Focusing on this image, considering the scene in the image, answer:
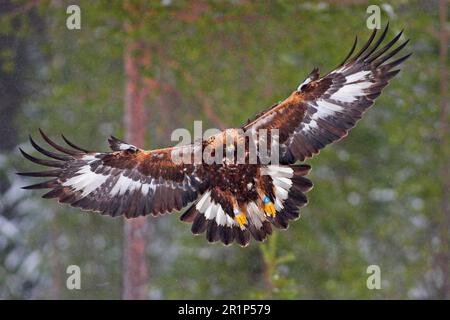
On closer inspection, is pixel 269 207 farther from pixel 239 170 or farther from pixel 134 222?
pixel 134 222

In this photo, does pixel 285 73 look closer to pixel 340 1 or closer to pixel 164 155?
pixel 340 1

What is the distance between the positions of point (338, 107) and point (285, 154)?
654 mm

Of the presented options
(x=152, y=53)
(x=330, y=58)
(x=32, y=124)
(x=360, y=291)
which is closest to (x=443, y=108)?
(x=330, y=58)

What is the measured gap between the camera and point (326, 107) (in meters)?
9.01

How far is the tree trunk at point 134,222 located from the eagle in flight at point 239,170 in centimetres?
508

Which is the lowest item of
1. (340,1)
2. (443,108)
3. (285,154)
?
(285,154)

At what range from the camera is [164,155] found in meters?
9.26

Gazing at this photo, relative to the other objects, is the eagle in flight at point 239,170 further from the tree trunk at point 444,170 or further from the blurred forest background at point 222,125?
the tree trunk at point 444,170

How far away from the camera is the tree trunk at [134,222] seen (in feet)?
47.3

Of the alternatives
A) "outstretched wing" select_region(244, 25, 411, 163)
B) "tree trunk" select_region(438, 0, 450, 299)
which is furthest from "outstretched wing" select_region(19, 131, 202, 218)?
"tree trunk" select_region(438, 0, 450, 299)

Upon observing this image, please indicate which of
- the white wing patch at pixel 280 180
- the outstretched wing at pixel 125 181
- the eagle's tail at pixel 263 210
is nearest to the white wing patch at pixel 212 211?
the eagle's tail at pixel 263 210

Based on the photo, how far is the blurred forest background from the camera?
14.7 m

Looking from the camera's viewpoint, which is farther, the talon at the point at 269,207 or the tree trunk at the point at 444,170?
the tree trunk at the point at 444,170
